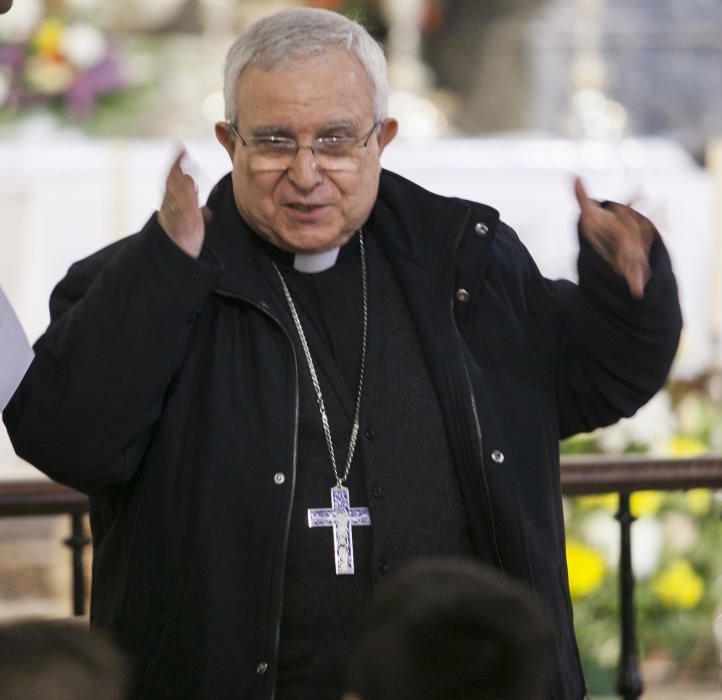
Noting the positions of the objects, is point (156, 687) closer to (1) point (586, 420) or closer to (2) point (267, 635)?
(2) point (267, 635)

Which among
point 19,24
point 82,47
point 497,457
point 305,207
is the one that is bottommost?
point 497,457

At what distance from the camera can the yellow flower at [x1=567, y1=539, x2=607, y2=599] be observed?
14.2 ft

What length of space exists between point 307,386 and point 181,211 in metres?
0.40

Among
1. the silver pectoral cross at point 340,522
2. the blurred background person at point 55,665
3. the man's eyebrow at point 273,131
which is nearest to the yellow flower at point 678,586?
the silver pectoral cross at point 340,522

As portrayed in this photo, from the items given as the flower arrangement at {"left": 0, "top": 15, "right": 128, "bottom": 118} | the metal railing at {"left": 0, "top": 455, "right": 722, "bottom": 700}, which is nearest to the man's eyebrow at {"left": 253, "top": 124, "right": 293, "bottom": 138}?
the metal railing at {"left": 0, "top": 455, "right": 722, "bottom": 700}

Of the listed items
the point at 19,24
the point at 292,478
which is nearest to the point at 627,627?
the point at 292,478

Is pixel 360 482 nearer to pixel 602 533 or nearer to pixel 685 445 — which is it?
pixel 602 533

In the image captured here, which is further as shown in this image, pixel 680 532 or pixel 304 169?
pixel 680 532

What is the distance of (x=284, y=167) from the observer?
2660mm

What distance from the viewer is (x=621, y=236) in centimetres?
261

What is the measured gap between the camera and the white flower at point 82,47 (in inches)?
253

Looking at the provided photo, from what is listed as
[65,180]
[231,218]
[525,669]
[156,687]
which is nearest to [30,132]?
[65,180]

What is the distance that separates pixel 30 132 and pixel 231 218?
3.78 meters

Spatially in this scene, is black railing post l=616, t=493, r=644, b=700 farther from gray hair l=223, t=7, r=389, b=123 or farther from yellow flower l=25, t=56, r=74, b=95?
yellow flower l=25, t=56, r=74, b=95
